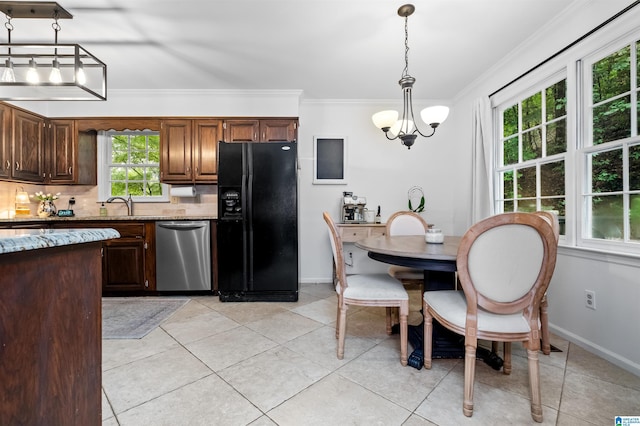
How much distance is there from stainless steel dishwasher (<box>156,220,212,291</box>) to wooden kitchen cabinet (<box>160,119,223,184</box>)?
25.8 inches

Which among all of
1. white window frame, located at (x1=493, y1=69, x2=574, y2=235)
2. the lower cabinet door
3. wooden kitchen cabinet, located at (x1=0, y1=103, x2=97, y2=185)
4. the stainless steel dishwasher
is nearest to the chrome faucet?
wooden kitchen cabinet, located at (x1=0, y1=103, x2=97, y2=185)

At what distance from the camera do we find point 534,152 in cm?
254

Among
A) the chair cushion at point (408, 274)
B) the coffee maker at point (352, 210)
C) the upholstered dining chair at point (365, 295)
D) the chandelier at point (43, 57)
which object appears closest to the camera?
the chandelier at point (43, 57)

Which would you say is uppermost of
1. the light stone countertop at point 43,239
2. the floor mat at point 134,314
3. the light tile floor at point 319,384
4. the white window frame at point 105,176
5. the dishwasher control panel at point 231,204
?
the white window frame at point 105,176

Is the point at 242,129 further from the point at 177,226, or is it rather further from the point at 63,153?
the point at 63,153

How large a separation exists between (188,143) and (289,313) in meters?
2.42

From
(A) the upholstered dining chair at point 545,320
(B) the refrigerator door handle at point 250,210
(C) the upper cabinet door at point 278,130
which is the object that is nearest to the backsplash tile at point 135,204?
(B) the refrigerator door handle at point 250,210

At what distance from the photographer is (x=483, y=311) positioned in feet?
4.52

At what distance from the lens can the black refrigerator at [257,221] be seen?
2953 millimetres

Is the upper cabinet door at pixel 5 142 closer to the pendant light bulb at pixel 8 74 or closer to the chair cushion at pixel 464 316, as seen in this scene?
the pendant light bulb at pixel 8 74

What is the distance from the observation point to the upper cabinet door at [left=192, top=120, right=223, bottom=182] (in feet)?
10.9

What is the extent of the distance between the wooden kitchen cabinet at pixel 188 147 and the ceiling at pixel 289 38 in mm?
473

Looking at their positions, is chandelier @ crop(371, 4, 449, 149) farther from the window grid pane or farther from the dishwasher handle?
the window grid pane

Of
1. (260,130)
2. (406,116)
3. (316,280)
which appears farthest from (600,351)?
(260,130)
